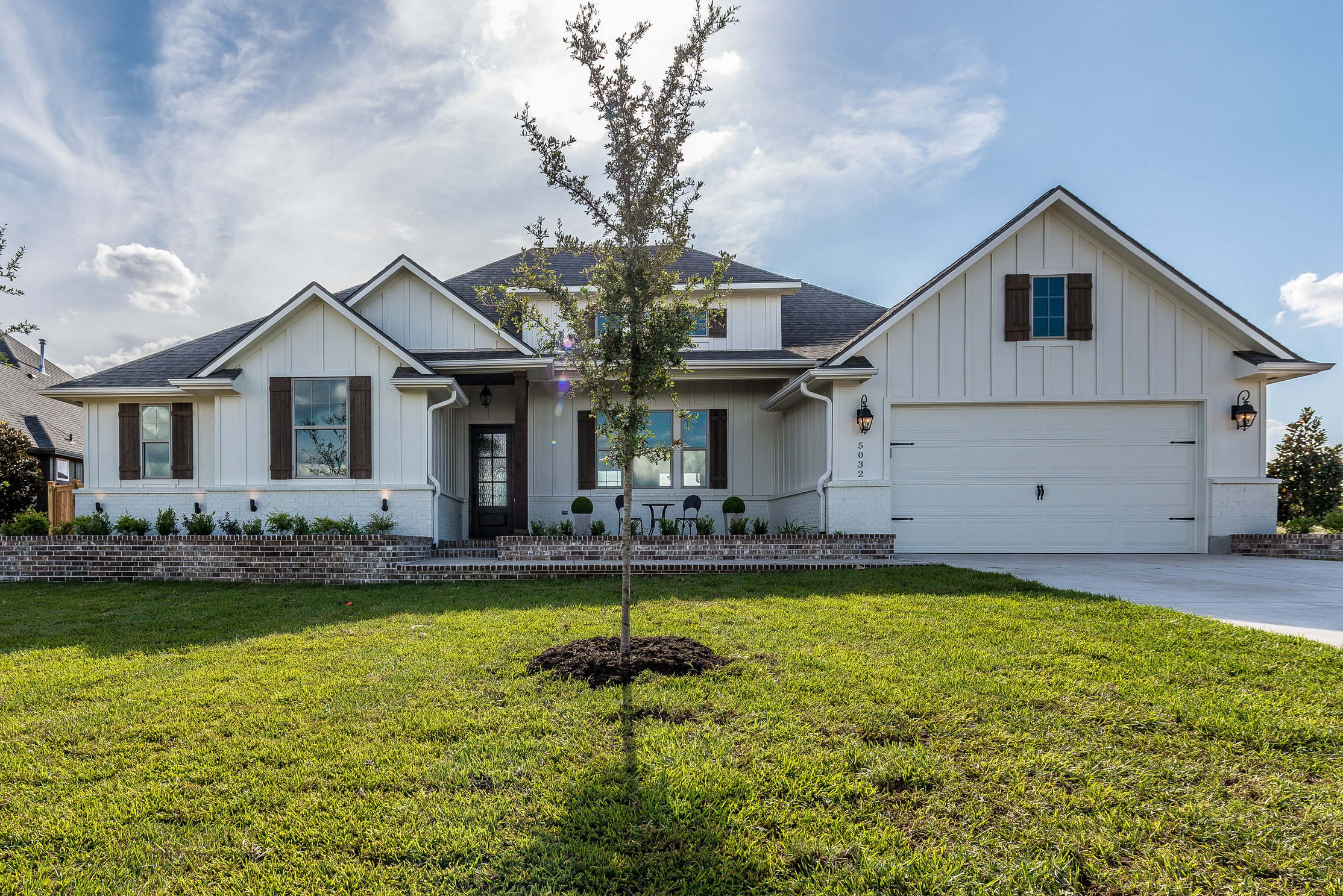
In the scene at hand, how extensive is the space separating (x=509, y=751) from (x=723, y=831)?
1.11 meters

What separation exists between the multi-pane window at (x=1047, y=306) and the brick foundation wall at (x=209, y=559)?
33.1 feet

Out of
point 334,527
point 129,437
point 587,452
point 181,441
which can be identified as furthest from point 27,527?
point 587,452

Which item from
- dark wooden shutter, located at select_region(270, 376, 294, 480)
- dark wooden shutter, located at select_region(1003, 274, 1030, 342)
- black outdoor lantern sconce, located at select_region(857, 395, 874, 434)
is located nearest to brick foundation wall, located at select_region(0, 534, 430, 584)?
dark wooden shutter, located at select_region(270, 376, 294, 480)

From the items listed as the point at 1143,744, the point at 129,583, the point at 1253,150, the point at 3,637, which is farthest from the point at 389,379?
the point at 1253,150

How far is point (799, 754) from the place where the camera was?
9.13 feet

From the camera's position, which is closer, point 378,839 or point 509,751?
point 378,839

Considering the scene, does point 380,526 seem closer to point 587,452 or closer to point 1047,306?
point 587,452

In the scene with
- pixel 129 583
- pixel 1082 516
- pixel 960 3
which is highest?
pixel 960 3

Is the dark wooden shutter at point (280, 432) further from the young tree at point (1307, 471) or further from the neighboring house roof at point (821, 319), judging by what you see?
the young tree at point (1307, 471)

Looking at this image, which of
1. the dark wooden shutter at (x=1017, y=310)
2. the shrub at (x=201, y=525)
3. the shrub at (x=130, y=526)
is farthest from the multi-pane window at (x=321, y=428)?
the dark wooden shutter at (x=1017, y=310)

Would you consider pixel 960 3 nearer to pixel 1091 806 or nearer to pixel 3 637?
pixel 1091 806

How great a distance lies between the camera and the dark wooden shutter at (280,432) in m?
10.2

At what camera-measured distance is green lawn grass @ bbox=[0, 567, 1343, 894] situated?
205 centimetres

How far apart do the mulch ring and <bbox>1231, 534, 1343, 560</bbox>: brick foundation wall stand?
9.83 meters
